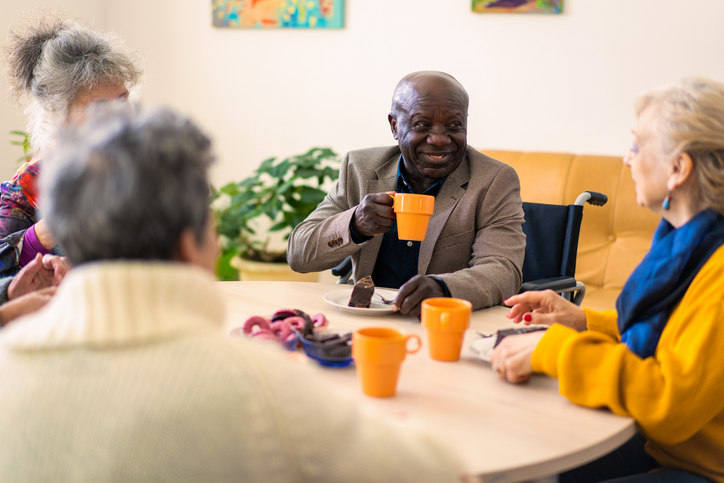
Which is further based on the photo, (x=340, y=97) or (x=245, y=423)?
(x=340, y=97)

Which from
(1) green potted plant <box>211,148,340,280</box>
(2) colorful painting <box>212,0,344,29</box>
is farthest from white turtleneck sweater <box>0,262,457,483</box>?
(2) colorful painting <box>212,0,344,29</box>

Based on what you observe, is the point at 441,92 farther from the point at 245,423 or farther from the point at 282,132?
the point at 282,132

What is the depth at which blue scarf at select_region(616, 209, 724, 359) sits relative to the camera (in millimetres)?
1046

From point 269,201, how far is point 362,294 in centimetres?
206

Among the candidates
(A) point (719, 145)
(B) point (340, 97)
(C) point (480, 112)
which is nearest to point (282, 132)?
(B) point (340, 97)

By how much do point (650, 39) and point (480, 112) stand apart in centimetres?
86

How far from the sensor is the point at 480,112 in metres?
3.29

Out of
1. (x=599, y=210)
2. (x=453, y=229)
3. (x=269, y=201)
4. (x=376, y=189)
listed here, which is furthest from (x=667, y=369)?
(x=269, y=201)

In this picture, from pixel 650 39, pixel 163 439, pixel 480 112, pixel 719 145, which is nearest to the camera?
pixel 163 439

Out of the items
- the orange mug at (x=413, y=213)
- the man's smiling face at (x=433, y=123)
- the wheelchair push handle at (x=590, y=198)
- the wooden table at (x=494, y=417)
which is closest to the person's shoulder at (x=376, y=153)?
the man's smiling face at (x=433, y=123)

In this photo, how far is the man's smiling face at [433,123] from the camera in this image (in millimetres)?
1847

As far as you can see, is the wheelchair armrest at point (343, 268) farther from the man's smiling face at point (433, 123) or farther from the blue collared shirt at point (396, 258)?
the man's smiling face at point (433, 123)

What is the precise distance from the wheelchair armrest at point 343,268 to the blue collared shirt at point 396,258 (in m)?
0.11

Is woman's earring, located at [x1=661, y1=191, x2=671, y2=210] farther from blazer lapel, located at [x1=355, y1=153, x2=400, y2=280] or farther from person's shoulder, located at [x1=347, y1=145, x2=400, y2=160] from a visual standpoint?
person's shoulder, located at [x1=347, y1=145, x2=400, y2=160]
